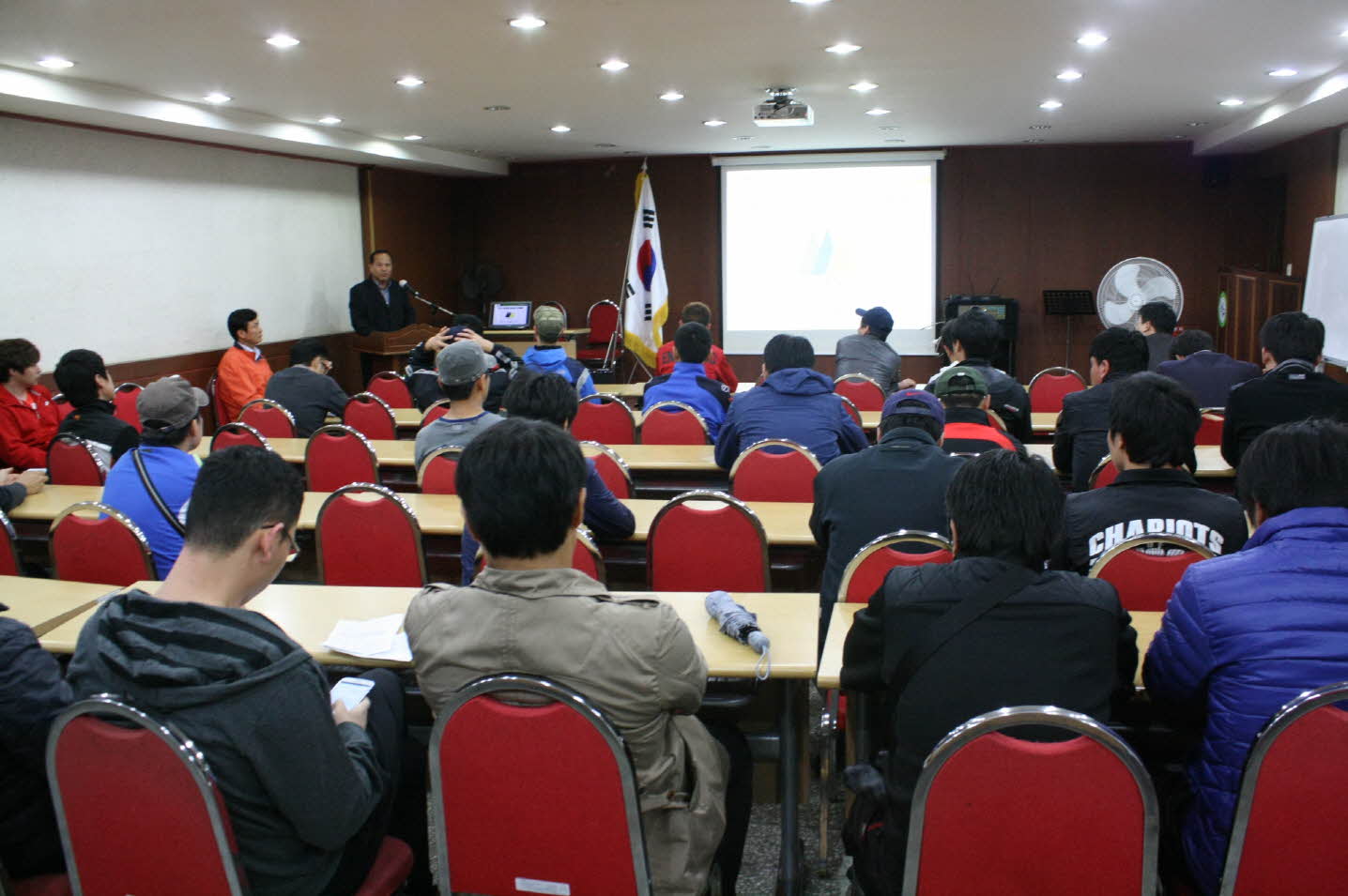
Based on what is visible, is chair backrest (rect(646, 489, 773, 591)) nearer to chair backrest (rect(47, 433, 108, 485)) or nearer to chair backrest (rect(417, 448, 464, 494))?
chair backrest (rect(417, 448, 464, 494))

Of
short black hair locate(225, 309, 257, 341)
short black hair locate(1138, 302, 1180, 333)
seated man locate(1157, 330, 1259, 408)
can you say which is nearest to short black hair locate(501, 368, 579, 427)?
seated man locate(1157, 330, 1259, 408)

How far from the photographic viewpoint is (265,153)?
9.87 m

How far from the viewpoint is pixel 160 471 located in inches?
138

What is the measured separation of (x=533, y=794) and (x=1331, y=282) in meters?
8.87

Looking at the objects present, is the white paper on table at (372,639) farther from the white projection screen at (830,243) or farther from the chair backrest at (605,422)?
the white projection screen at (830,243)

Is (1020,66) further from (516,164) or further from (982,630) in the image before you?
(516,164)

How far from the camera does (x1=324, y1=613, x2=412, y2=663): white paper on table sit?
2484 mm

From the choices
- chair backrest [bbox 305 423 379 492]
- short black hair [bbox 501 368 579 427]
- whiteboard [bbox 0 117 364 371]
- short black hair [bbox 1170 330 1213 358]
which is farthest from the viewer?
whiteboard [bbox 0 117 364 371]

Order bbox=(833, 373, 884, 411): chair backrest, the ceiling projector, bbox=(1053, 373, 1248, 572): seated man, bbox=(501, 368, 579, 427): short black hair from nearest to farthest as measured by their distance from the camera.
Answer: bbox=(1053, 373, 1248, 572): seated man < bbox=(501, 368, 579, 427): short black hair < bbox=(833, 373, 884, 411): chair backrest < the ceiling projector

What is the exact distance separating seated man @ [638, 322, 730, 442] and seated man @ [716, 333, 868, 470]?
1149 mm

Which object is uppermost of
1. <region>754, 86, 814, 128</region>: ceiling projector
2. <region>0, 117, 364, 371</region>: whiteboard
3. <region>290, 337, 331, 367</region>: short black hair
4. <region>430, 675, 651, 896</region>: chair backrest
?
<region>754, 86, 814, 128</region>: ceiling projector

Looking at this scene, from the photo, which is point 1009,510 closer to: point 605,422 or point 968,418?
point 968,418

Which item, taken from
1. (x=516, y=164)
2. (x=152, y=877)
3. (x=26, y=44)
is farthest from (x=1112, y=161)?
(x=152, y=877)

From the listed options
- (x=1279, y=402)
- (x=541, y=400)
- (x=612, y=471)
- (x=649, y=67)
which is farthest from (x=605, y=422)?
(x=1279, y=402)
